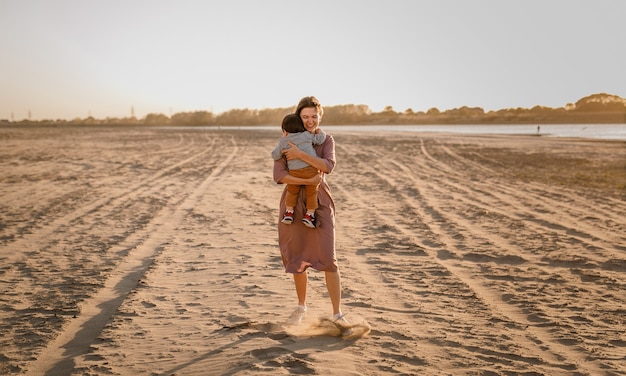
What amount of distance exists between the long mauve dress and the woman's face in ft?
0.58

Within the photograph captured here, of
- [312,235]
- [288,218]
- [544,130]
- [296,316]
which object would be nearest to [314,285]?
[296,316]

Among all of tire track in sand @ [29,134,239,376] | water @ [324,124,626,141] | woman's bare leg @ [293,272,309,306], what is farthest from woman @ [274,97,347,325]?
water @ [324,124,626,141]

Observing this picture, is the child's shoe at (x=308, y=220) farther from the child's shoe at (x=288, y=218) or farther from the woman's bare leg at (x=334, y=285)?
the woman's bare leg at (x=334, y=285)

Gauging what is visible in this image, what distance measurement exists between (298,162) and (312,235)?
587 millimetres

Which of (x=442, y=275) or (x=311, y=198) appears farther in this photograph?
(x=442, y=275)

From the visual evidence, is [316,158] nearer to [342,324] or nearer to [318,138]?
[318,138]

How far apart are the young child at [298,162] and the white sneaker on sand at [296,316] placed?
888 mm

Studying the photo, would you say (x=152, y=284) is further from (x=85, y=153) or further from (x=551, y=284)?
(x=85, y=153)

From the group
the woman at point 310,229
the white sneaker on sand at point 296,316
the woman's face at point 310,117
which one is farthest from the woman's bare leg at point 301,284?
the woman's face at point 310,117

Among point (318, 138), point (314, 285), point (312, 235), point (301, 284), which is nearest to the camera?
point (318, 138)

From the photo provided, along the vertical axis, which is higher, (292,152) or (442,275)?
(292,152)

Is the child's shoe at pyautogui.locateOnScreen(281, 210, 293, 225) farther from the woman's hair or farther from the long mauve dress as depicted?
the woman's hair

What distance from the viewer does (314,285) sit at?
17.9 ft

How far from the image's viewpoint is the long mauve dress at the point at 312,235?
3881 millimetres
